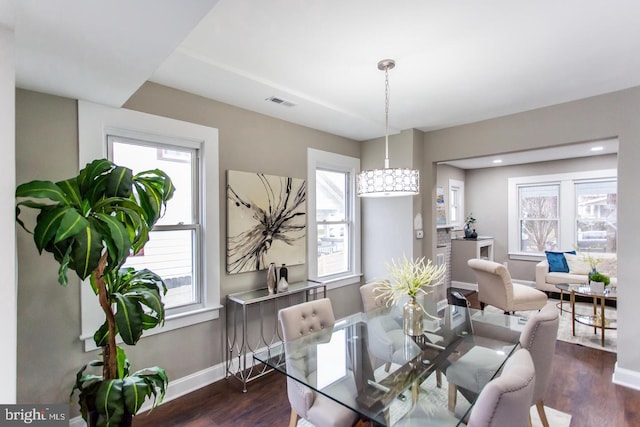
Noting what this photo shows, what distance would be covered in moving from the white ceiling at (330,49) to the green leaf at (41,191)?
669 mm

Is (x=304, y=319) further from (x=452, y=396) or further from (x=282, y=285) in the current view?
(x=452, y=396)

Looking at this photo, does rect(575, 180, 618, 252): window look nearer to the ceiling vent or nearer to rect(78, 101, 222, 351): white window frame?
the ceiling vent

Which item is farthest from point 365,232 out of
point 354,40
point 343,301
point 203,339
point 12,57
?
point 12,57

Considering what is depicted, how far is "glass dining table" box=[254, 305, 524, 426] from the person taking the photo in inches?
58.7

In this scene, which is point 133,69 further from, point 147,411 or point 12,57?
point 147,411

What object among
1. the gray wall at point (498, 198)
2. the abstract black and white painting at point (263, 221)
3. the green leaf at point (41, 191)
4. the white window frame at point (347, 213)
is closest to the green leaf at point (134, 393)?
the green leaf at point (41, 191)

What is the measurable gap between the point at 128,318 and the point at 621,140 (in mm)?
4032

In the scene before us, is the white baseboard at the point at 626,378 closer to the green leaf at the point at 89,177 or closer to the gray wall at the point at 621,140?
the gray wall at the point at 621,140

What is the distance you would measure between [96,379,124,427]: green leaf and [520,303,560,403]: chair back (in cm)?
233

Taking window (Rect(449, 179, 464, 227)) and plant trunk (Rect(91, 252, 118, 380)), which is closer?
plant trunk (Rect(91, 252, 118, 380))

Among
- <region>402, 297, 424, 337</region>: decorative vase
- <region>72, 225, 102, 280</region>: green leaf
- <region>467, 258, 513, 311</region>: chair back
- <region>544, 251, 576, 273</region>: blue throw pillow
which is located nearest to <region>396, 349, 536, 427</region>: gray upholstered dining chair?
<region>402, 297, 424, 337</region>: decorative vase

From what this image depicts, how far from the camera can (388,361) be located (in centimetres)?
187

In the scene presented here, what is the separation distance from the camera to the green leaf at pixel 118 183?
1.59 metres

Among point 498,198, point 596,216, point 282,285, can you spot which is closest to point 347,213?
point 282,285
